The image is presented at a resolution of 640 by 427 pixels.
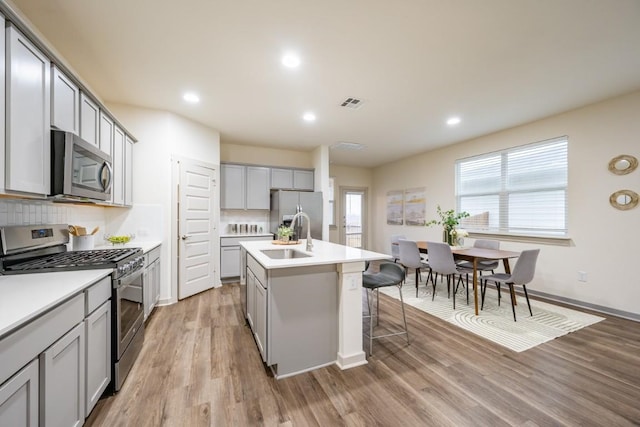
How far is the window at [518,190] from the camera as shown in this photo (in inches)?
152

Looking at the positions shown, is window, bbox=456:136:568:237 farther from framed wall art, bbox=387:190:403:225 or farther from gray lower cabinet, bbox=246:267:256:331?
gray lower cabinet, bbox=246:267:256:331

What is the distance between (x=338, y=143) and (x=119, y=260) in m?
4.35

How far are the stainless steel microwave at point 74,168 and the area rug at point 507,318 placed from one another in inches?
149

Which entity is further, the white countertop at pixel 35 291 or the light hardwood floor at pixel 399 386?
the light hardwood floor at pixel 399 386

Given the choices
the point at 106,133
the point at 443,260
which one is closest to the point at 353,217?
the point at 443,260

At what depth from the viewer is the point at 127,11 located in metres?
1.95

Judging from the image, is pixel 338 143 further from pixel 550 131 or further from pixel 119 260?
pixel 119 260

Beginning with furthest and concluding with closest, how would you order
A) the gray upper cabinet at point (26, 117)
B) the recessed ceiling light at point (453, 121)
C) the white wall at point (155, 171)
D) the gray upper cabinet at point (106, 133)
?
the recessed ceiling light at point (453, 121), the white wall at point (155, 171), the gray upper cabinet at point (106, 133), the gray upper cabinet at point (26, 117)

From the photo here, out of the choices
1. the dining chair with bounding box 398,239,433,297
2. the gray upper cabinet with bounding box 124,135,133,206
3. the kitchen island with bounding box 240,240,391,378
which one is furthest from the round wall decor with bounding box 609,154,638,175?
the gray upper cabinet with bounding box 124,135,133,206

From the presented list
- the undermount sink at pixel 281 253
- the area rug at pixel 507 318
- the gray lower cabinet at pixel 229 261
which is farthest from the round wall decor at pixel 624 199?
the gray lower cabinet at pixel 229 261

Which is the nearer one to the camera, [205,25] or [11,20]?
[11,20]

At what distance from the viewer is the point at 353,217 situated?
768 centimetres

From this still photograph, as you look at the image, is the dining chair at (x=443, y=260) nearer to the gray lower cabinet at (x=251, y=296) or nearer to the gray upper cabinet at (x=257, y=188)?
the gray lower cabinet at (x=251, y=296)

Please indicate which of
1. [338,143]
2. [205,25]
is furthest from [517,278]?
[205,25]
